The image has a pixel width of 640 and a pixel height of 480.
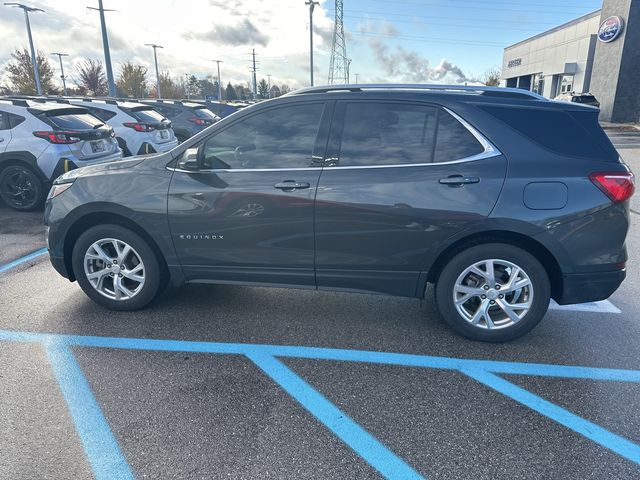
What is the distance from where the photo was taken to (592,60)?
37.8 metres

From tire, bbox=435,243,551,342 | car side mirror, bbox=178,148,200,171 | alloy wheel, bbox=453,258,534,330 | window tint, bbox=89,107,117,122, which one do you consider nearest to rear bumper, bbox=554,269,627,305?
tire, bbox=435,243,551,342

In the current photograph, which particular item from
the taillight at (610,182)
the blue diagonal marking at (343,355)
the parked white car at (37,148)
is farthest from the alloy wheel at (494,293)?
the parked white car at (37,148)

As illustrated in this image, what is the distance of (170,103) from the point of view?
14.7 m

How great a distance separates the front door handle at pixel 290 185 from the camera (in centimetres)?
341

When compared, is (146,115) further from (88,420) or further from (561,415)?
(561,415)

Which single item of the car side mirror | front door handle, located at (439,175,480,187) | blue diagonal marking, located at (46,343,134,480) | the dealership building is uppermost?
the dealership building

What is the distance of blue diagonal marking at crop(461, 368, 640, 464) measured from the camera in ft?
7.93

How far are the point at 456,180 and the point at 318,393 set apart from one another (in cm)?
168

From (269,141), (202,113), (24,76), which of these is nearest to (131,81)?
(24,76)

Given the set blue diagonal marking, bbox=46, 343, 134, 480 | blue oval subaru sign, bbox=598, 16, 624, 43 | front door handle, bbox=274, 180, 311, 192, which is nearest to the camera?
blue diagonal marking, bbox=46, 343, 134, 480

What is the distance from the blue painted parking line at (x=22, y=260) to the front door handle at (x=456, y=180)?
4.65 meters

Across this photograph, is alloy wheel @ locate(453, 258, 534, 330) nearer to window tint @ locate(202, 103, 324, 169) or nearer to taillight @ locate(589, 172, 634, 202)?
taillight @ locate(589, 172, 634, 202)

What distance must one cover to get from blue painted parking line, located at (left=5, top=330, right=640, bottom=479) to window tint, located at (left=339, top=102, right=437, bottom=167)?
4.59 feet

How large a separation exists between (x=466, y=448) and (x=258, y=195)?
2.13m
